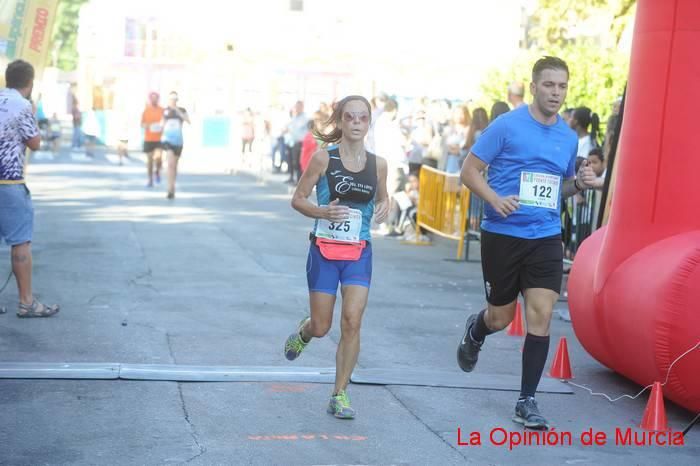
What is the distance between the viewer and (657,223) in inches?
312

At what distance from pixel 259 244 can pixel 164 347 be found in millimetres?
7957

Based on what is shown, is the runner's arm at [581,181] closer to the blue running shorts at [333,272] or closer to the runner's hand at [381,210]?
the runner's hand at [381,210]

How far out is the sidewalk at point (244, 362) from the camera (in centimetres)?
642

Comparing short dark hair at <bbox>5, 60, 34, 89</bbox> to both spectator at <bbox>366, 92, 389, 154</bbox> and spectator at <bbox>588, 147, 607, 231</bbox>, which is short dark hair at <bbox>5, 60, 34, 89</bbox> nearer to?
spectator at <bbox>588, 147, 607, 231</bbox>

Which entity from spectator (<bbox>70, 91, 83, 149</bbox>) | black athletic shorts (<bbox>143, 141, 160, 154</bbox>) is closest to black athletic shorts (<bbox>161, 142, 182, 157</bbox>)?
black athletic shorts (<bbox>143, 141, 160, 154</bbox>)

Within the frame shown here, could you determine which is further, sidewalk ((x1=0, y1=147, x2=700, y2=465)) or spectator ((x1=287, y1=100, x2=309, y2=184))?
spectator ((x1=287, y1=100, x2=309, y2=184))

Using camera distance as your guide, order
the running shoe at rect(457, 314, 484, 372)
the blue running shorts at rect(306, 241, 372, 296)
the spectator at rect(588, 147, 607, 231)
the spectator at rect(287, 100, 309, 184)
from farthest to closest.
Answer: the spectator at rect(287, 100, 309, 184)
the spectator at rect(588, 147, 607, 231)
the running shoe at rect(457, 314, 484, 372)
the blue running shorts at rect(306, 241, 372, 296)

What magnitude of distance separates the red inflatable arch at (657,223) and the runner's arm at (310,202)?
1909mm

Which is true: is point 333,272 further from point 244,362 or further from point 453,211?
point 453,211

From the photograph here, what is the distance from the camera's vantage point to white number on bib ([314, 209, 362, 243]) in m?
7.13

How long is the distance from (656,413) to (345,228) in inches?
77.3

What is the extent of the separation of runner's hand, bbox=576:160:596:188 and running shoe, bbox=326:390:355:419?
1.78 metres

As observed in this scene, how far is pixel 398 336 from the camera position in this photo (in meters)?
10.1

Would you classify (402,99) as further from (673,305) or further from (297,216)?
(673,305)
